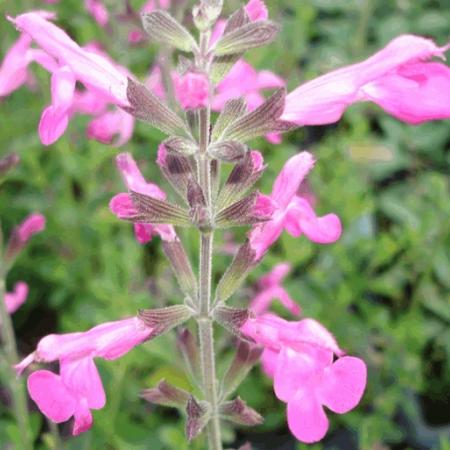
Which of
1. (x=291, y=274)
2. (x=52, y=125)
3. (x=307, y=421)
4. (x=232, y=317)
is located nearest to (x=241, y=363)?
(x=232, y=317)

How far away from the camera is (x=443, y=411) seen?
2775mm

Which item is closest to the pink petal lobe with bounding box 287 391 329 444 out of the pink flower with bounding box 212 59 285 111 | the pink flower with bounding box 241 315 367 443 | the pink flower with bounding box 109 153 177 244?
the pink flower with bounding box 241 315 367 443

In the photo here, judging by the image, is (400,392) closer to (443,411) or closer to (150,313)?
(443,411)

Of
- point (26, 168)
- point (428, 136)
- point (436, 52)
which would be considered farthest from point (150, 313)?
point (428, 136)

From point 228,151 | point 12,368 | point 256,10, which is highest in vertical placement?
point 256,10

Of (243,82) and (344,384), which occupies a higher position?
(344,384)

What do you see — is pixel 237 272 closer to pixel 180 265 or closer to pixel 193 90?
pixel 180 265

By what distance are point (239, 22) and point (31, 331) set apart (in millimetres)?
2182

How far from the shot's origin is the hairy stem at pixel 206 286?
1.23 meters

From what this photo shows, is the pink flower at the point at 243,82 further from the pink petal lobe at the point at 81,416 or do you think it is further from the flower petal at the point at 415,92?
the pink petal lobe at the point at 81,416

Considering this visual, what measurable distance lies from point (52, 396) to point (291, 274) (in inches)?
70.5

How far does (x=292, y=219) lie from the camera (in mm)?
1428

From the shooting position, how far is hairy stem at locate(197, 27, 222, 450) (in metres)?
1.23

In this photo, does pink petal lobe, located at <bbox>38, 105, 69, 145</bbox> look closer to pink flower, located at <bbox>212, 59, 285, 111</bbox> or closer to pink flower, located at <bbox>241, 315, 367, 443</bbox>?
pink flower, located at <bbox>241, 315, 367, 443</bbox>
